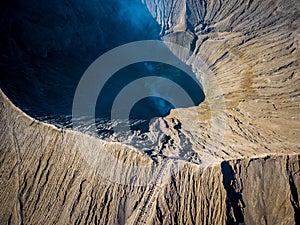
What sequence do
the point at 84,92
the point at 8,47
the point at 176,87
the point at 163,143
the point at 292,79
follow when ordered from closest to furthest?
the point at 292,79 < the point at 8,47 < the point at 163,143 < the point at 84,92 < the point at 176,87

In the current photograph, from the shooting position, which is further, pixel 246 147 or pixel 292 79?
pixel 246 147

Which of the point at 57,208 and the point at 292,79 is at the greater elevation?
the point at 292,79

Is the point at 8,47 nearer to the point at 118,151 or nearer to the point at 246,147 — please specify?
the point at 118,151

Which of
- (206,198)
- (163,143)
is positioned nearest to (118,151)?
(163,143)

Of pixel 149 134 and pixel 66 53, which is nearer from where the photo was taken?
pixel 149 134

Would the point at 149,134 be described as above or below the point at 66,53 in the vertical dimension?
below

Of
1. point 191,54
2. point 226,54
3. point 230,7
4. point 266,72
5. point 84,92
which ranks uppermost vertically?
point 230,7

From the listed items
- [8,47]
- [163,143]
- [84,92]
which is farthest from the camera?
[84,92]
